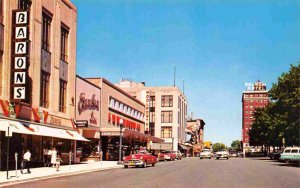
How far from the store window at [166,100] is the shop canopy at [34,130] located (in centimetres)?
6819

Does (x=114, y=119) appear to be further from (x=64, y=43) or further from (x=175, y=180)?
(x=175, y=180)

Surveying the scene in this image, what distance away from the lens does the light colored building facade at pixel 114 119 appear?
52438 mm

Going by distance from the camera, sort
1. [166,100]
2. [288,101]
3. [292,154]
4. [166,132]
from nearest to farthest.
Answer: [292,154], [288,101], [166,132], [166,100]

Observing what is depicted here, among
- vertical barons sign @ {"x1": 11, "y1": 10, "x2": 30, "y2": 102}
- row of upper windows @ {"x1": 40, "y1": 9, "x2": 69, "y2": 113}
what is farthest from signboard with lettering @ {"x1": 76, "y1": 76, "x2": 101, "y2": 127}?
vertical barons sign @ {"x1": 11, "y1": 10, "x2": 30, "y2": 102}

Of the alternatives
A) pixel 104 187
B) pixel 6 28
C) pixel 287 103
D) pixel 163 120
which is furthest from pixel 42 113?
pixel 163 120

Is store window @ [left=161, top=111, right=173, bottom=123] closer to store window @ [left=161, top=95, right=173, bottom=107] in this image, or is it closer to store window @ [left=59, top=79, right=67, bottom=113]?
store window @ [left=161, top=95, right=173, bottom=107]

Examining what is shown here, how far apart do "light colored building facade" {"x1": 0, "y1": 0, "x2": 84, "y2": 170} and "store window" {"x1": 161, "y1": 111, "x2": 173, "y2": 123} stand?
6531cm

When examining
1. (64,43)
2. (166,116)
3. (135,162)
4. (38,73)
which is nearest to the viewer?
(38,73)

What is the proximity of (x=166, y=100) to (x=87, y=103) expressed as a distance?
2434 inches

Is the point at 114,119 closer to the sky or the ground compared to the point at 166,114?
closer to the ground

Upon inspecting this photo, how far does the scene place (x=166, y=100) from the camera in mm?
108062

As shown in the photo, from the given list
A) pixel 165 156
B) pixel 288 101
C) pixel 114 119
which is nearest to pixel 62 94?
pixel 114 119

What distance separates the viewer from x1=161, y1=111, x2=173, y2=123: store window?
351ft

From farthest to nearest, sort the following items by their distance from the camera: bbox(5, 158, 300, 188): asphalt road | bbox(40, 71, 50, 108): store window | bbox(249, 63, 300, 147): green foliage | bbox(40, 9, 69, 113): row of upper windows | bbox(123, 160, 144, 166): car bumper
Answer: bbox(249, 63, 300, 147): green foliage
bbox(123, 160, 144, 166): car bumper
bbox(40, 9, 69, 113): row of upper windows
bbox(40, 71, 50, 108): store window
bbox(5, 158, 300, 188): asphalt road
